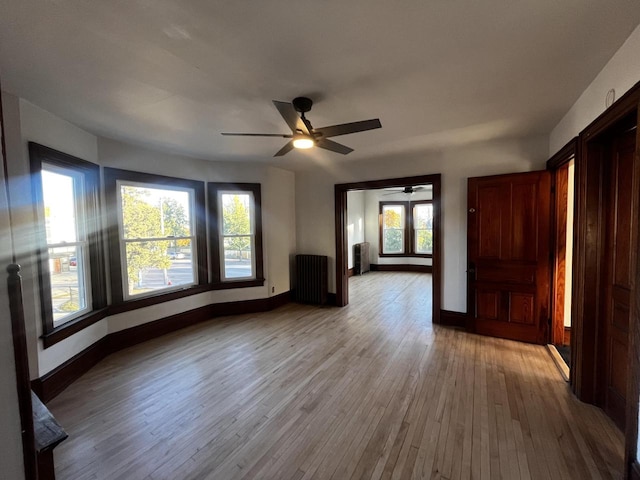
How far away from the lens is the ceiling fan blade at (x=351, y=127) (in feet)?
7.37

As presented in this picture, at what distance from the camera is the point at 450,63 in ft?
6.33

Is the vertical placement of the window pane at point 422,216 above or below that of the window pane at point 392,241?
above

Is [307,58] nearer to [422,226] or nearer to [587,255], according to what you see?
[587,255]

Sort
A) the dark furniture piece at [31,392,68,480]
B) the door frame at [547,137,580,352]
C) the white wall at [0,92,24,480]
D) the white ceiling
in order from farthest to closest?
the door frame at [547,137,580,352]
the white ceiling
the dark furniture piece at [31,392,68,480]
the white wall at [0,92,24,480]

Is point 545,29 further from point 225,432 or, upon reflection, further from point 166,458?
point 166,458

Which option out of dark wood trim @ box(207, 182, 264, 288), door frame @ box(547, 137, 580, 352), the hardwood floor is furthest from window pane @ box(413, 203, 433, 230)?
dark wood trim @ box(207, 182, 264, 288)

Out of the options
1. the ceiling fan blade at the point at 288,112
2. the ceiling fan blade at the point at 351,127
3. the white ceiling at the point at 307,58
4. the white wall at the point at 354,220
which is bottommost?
the white wall at the point at 354,220

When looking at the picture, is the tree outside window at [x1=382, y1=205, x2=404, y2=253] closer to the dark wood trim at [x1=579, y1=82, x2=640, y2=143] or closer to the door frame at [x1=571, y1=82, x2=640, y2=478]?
the door frame at [x1=571, y1=82, x2=640, y2=478]

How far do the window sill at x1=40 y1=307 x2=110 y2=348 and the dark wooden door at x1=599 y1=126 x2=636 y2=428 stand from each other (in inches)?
184

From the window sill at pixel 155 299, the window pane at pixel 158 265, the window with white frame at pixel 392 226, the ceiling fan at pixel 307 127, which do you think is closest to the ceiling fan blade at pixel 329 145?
the ceiling fan at pixel 307 127

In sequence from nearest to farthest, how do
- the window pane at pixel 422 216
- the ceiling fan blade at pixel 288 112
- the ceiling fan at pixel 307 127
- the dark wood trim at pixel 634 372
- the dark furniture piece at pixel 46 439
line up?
the dark furniture piece at pixel 46 439 < the dark wood trim at pixel 634 372 < the ceiling fan blade at pixel 288 112 < the ceiling fan at pixel 307 127 < the window pane at pixel 422 216

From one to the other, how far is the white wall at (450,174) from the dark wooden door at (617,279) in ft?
4.84

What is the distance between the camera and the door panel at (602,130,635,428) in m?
2.03

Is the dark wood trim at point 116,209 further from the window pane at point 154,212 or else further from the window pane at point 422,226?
the window pane at point 422,226
